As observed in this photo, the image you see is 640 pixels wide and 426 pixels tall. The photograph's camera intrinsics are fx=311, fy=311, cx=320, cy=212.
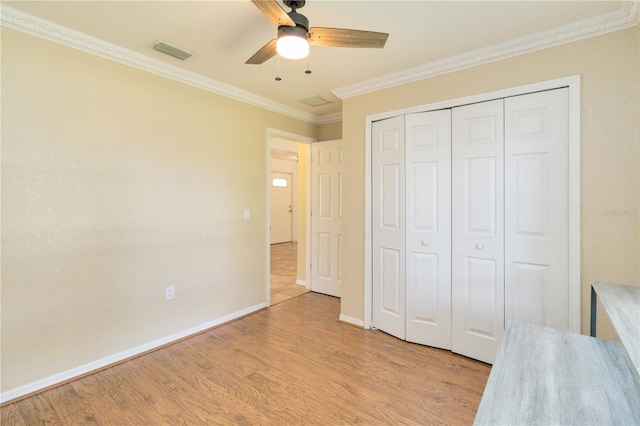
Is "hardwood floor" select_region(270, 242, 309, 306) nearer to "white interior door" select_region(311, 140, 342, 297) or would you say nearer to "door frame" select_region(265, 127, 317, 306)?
"door frame" select_region(265, 127, 317, 306)

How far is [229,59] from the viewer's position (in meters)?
2.67

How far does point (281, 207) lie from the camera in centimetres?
944

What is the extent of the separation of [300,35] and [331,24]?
626 millimetres

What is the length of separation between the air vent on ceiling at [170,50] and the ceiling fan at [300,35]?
1.05 metres

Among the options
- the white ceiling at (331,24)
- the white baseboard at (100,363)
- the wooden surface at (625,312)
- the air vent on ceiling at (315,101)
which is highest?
the air vent on ceiling at (315,101)

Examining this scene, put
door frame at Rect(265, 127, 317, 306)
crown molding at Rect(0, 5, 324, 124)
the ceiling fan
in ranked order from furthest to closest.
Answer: door frame at Rect(265, 127, 317, 306) → crown molding at Rect(0, 5, 324, 124) → the ceiling fan

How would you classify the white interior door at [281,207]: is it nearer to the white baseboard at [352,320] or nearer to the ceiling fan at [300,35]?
the white baseboard at [352,320]

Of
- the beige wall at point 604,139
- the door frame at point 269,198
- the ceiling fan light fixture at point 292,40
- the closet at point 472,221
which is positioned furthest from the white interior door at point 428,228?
the door frame at point 269,198

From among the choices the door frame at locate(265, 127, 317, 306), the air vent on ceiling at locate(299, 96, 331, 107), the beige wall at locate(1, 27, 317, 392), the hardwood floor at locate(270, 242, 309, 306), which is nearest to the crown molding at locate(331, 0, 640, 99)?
the air vent on ceiling at locate(299, 96, 331, 107)

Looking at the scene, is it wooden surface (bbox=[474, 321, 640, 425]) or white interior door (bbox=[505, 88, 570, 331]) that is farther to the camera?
white interior door (bbox=[505, 88, 570, 331])

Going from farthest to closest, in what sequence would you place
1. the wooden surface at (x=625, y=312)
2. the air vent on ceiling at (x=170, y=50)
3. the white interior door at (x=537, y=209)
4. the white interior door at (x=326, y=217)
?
1. the white interior door at (x=326, y=217)
2. the air vent on ceiling at (x=170, y=50)
3. the white interior door at (x=537, y=209)
4. the wooden surface at (x=625, y=312)

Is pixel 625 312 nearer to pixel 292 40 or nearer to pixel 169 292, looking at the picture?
pixel 292 40

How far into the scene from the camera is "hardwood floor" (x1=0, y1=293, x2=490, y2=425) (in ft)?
6.29

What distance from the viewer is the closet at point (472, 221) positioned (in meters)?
2.26
